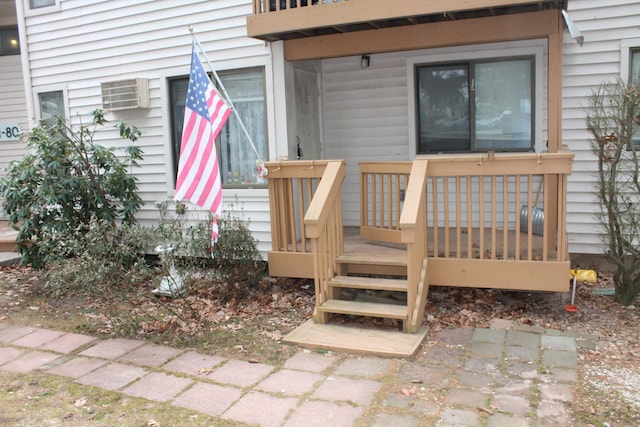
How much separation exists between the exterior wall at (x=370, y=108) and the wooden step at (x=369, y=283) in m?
2.39

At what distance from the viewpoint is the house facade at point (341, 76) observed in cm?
574

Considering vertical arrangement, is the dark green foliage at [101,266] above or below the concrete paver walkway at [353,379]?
above

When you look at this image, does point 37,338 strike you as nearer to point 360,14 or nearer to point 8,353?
point 8,353

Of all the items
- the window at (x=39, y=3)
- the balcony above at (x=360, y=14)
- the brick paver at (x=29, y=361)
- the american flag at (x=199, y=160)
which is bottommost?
the brick paver at (x=29, y=361)

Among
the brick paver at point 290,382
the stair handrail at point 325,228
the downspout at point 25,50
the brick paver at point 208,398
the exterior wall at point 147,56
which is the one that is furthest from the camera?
the downspout at point 25,50

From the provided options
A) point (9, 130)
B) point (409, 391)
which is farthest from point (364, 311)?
point (9, 130)

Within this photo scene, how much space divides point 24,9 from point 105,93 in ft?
7.06

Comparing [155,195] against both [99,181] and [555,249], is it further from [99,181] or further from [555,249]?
[555,249]

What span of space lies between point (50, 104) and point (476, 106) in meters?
6.33

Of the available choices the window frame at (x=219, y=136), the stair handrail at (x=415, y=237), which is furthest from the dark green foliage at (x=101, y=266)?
the stair handrail at (x=415, y=237)

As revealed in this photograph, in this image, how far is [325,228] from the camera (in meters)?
5.13

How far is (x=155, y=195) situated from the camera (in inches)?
304

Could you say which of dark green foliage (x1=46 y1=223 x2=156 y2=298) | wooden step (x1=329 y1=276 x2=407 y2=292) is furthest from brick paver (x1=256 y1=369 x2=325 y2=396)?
dark green foliage (x1=46 y1=223 x2=156 y2=298)

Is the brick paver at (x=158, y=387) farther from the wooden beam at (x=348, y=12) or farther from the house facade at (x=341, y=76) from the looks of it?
the wooden beam at (x=348, y=12)
